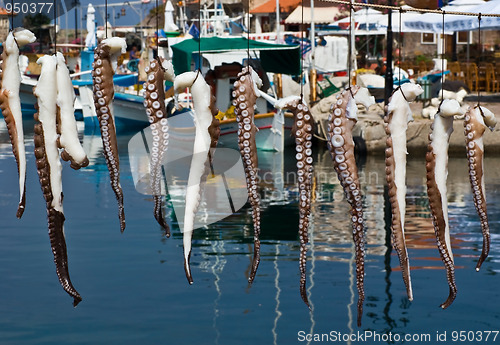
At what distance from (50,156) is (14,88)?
0.57 m

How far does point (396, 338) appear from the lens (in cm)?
1625

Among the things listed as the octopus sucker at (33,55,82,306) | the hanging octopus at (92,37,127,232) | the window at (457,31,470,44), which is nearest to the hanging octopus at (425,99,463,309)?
the hanging octopus at (92,37,127,232)

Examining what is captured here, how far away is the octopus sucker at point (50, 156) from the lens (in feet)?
21.3

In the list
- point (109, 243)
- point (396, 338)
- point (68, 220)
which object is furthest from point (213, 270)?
point (68, 220)

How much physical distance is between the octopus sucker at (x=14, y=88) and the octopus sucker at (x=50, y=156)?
5.8 inches

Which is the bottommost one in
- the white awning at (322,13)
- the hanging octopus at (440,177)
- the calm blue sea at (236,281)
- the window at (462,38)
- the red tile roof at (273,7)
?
the calm blue sea at (236,281)

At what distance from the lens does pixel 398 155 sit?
6.75 metres

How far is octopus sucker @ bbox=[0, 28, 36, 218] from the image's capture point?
663 centimetres

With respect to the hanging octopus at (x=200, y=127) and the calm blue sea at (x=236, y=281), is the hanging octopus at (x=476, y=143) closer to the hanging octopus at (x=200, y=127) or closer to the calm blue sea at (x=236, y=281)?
the hanging octopus at (x=200, y=127)

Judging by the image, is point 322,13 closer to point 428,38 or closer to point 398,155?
point 428,38

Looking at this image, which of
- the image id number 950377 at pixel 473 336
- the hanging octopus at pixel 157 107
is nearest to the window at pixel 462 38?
the image id number 950377 at pixel 473 336

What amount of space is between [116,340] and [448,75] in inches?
1180

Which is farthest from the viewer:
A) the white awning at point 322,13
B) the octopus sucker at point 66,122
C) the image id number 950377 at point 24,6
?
the white awning at point 322,13

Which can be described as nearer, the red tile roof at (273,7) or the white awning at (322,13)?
the white awning at (322,13)
